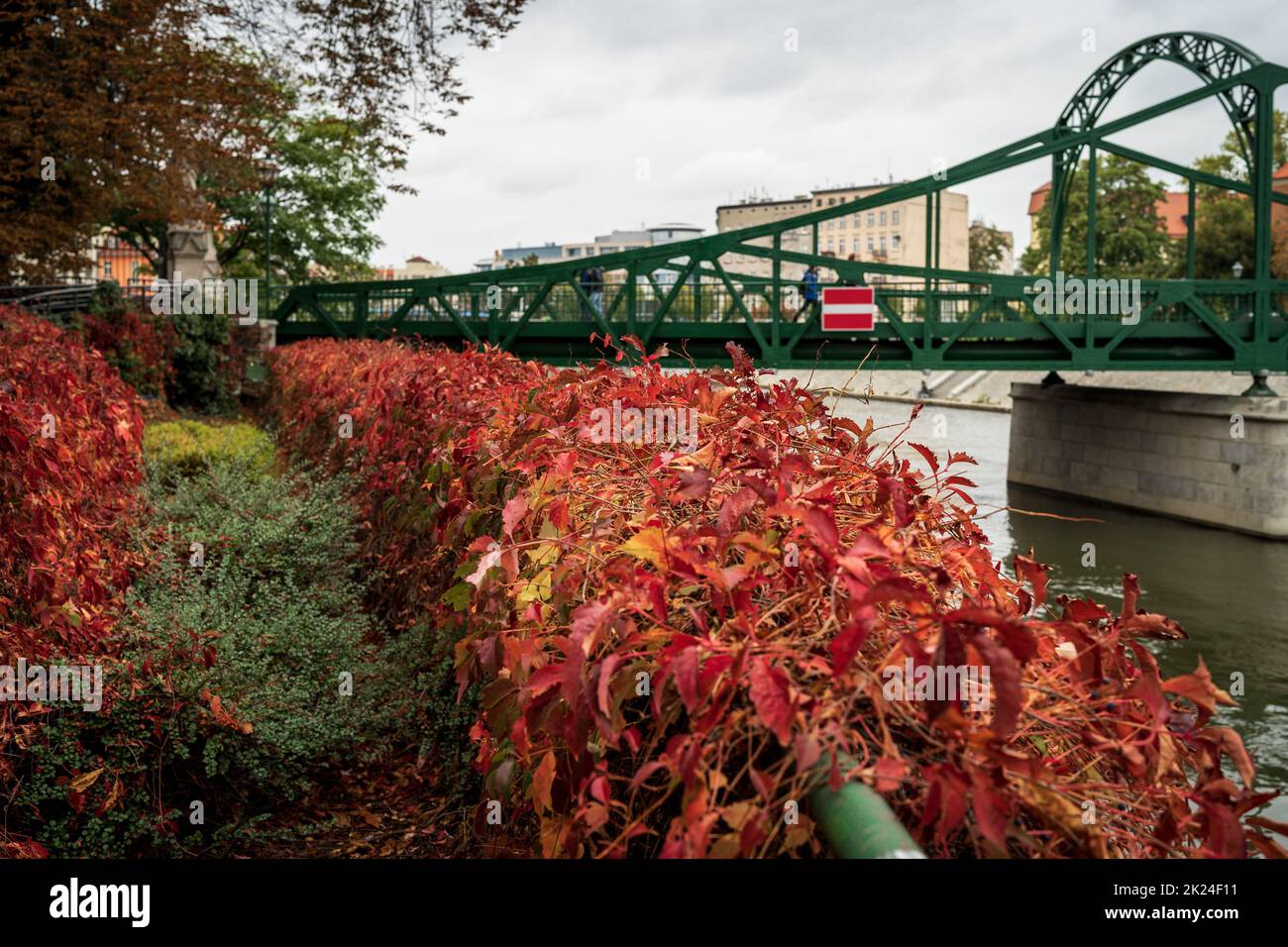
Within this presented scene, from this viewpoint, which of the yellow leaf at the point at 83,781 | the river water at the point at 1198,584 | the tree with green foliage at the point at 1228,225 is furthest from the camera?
the tree with green foliage at the point at 1228,225

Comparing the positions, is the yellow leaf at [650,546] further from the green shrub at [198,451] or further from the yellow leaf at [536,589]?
the green shrub at [198,451]

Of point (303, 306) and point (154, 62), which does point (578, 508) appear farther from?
point (303, 306)

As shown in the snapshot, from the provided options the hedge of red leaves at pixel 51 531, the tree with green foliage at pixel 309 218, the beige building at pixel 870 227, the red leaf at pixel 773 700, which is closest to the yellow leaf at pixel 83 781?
the hedge of red leaves at pixel 51 531

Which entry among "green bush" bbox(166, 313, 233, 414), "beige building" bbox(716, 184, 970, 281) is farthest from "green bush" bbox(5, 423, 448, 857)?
"beige building" bbox(716, 184, 970, 281)

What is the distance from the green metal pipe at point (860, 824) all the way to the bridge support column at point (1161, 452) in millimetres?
23479

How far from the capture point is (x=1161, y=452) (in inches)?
987

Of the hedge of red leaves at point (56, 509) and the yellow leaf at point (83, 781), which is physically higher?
the hedge of red leaves at point (56, 509)

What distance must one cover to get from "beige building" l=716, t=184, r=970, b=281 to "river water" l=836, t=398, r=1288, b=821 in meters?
71.6

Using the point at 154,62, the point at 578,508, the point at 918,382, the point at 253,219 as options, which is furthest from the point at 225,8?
the point at 918,382

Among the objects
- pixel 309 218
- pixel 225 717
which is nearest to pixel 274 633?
pixel 225 717

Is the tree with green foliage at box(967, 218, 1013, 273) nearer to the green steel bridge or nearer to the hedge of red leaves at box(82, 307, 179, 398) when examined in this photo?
the green steel bridge

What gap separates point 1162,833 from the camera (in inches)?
55.0

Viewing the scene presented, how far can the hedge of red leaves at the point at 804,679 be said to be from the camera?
1.35 m

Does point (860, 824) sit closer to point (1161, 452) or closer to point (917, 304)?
point (1161, 452)
